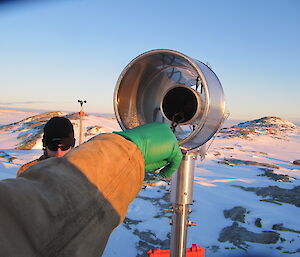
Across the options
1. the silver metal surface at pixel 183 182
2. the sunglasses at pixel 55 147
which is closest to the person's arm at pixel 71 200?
the silver metal surface at pixel 183 182

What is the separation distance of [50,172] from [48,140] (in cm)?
189

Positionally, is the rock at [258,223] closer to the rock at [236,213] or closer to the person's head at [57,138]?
the rock at [236,213]

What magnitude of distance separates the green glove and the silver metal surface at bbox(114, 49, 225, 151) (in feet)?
1.80

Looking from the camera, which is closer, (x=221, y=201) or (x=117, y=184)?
(x=117, y=184)

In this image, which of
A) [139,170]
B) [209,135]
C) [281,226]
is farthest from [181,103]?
[281,226]

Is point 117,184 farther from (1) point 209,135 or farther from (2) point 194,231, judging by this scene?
(2) point 194,231

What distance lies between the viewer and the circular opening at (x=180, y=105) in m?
2.20

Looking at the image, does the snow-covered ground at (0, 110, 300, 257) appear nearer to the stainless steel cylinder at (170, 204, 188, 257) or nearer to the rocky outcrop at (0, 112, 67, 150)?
the stainless steel cylinder at (170, 204, 188, 257)

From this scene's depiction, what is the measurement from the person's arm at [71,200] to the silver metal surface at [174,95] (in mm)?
1100

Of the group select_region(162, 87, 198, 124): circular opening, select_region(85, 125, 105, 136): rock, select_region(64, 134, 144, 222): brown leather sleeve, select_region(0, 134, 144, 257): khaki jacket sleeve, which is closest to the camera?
select_region(0, 134, 144, 257): khaki jacket sleeve

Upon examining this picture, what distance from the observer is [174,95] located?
7.52 ft

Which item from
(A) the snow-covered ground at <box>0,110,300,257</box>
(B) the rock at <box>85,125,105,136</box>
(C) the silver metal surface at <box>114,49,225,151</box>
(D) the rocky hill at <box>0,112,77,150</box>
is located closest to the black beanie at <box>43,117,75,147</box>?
(C) the silver metal surface at <box>114,49,225,151</box>

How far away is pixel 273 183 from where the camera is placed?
11.3 meters

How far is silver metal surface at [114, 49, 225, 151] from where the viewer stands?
2.04m
